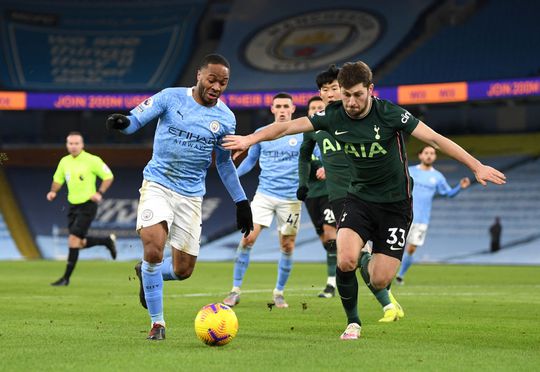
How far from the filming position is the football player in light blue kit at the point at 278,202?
40.7 ft

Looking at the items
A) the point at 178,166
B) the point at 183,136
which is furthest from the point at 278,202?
the point at 183,136

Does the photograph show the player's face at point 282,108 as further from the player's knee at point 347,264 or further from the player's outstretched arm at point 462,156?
the player's outstretched arm at point 462,156

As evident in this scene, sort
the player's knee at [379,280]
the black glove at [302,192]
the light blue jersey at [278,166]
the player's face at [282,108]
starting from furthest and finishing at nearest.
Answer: the light blue jersey at [278,166] → the player's face at [282,108] → the black glove at [302,192] → the player's knee at [379,280]

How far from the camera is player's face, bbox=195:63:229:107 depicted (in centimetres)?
797

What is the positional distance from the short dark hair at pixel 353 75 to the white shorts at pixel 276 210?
Answer: 5.11 m

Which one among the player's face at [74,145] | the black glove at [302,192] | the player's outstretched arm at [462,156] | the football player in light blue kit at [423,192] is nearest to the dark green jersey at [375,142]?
the player's outstretched arm at [462,156]

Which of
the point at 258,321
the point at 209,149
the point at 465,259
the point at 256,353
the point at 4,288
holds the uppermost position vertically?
the point at 209,149

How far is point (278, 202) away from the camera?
12703mm

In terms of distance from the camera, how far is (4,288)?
1538cm

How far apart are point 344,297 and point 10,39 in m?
34.0

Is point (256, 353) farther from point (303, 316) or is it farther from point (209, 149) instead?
point (303, 316)

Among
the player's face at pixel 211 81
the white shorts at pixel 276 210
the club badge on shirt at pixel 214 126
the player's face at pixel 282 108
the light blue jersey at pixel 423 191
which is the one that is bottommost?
the light blue jersey at pixel 423 191

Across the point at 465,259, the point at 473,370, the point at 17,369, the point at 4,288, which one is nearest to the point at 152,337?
the point at 17,369

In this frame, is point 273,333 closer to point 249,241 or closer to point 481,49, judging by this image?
point 249,241
